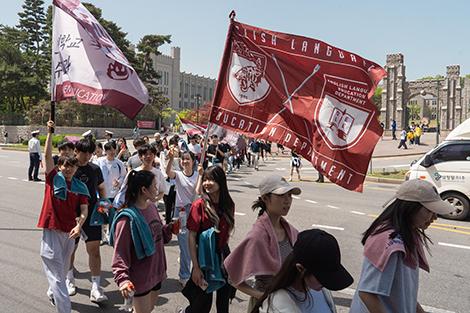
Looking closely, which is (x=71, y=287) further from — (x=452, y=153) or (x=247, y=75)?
(x=452, y=153)

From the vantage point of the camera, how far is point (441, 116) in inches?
2995

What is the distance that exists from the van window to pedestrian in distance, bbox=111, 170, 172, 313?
9024 mm

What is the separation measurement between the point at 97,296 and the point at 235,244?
3082mm

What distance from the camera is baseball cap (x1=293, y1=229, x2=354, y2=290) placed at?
77.8 inches

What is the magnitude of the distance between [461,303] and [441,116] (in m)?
78.4

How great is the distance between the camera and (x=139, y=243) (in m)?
3.46

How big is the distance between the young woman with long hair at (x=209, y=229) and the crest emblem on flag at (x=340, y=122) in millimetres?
1274

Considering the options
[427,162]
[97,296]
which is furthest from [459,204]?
[97,296]

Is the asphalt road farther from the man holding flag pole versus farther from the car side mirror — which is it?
the car side mirror

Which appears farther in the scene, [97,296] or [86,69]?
[86,69]

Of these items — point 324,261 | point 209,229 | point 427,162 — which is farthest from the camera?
point 427,162

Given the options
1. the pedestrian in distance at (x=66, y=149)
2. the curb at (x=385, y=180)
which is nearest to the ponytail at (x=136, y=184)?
the pedestrian in distance at (x=66, y=149)

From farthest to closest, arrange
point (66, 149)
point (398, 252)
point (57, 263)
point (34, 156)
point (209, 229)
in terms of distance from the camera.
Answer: point (34, 156) < point (66, 149) < point (57, 263) < point (209, 229) < point (398, 252)

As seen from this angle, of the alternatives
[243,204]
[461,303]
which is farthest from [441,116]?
[461,303]
